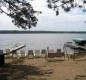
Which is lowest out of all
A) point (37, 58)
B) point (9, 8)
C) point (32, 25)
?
point (37, 58)

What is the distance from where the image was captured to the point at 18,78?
14742 mm

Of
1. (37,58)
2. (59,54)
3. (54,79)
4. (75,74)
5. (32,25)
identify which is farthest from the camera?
(37,58)

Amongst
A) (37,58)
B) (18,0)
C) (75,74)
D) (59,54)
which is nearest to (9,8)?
(18,0)

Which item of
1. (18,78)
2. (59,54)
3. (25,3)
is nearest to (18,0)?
(25,3)

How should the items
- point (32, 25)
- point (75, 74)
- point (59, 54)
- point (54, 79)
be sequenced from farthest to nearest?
point (59, 54) < point (32, 25) < point (75, 74) < point (54, 79)

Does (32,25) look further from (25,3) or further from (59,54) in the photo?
(59,54)

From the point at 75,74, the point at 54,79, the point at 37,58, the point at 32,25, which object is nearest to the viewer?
the point at 54,79

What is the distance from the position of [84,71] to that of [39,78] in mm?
3595

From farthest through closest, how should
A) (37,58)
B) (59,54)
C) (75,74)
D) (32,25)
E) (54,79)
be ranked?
(37,58), (59,54), (32,25), (75,74), (54,79)

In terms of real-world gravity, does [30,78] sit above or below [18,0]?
below

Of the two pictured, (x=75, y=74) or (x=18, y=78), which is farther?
(x=75, y=74)

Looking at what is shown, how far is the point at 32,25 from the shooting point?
17.0 m

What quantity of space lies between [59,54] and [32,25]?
6.61m

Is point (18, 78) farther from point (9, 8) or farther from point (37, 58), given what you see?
point (37, 58)
